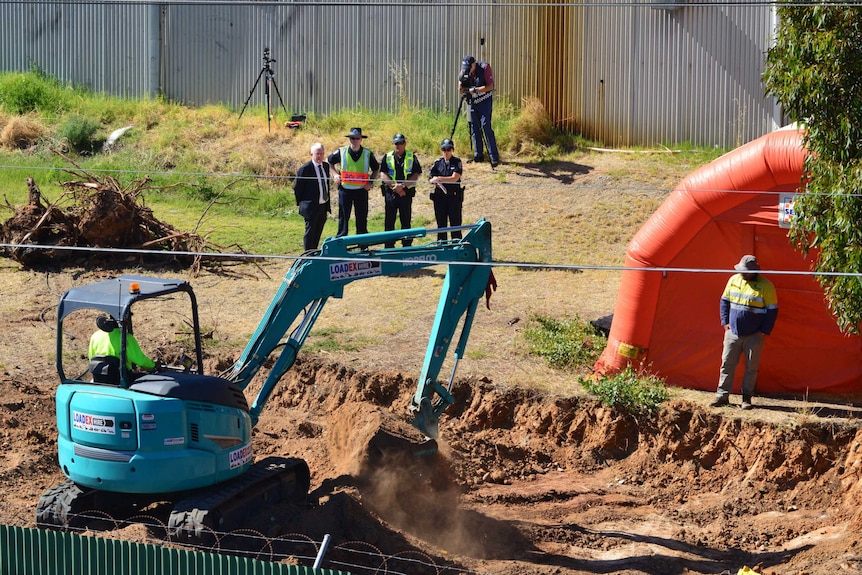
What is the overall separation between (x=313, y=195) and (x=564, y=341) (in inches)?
196

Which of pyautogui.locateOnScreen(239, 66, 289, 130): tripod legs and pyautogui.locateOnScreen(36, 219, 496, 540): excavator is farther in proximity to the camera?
pyautogui.locateOnScreen(239, 66, 289, 130): tripod legs

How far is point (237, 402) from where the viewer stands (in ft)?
33.8

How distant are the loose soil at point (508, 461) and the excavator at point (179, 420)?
18.9 inches

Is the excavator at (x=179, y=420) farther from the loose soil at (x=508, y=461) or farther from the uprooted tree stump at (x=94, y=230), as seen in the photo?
the uprooted tree stump at (x=94, y=230)

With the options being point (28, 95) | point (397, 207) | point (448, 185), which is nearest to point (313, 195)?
point (397, 207)

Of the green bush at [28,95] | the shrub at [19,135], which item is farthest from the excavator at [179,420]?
the green bush at [28,95]

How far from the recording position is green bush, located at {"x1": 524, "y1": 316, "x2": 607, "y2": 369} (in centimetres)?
1512

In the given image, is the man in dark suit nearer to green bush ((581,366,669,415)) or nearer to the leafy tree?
green bush ((581,366,669,415))

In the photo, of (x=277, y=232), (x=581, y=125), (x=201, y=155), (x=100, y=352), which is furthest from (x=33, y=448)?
(x=581, y=125)

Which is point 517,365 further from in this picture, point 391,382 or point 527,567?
point 527,567

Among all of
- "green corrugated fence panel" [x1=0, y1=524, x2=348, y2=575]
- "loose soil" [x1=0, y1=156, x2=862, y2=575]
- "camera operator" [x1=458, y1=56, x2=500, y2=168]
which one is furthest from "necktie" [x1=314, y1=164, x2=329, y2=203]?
"green corrugated fence panel" [x1=0, y1=524, x2=348, y2=575]

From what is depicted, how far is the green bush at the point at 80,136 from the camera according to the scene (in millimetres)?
25344

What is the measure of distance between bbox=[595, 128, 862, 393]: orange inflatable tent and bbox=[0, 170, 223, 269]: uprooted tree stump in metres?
7.57

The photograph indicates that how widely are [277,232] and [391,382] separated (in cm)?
675
